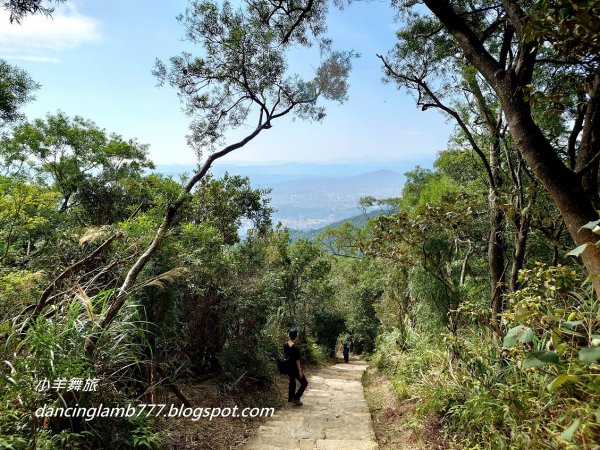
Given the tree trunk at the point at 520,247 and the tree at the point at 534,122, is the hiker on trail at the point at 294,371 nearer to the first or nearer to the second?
the tree trunk at the point at 520,247

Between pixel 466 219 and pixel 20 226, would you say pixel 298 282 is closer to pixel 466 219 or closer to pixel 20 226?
pixel 20 226

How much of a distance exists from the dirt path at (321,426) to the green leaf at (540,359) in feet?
9.50

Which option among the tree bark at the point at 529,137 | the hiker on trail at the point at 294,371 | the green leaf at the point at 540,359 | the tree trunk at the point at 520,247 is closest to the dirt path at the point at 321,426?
the hiker on trail at the point at 294,371

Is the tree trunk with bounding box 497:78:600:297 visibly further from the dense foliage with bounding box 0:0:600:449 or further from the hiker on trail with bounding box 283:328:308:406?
the hiker on trail with bounding box 283:328:308:406

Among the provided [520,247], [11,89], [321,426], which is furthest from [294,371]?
[11,89]

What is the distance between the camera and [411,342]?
708cm

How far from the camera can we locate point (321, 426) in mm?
4562

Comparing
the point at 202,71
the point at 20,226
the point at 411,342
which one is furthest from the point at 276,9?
the point at 411,342

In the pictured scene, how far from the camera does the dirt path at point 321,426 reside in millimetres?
3953

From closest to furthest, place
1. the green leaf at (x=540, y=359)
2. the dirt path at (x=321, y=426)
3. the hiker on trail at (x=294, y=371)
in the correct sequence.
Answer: the green leaf at (x=540, y=359) → the dirt path at (x=321, y=426) → the hiker on trail at (x=294, y=371)

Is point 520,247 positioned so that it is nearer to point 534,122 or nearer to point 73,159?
point 534,122

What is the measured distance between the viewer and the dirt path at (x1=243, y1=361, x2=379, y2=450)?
13.0 feet

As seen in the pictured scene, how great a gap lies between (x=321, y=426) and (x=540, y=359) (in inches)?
148

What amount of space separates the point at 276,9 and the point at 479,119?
3.74m
